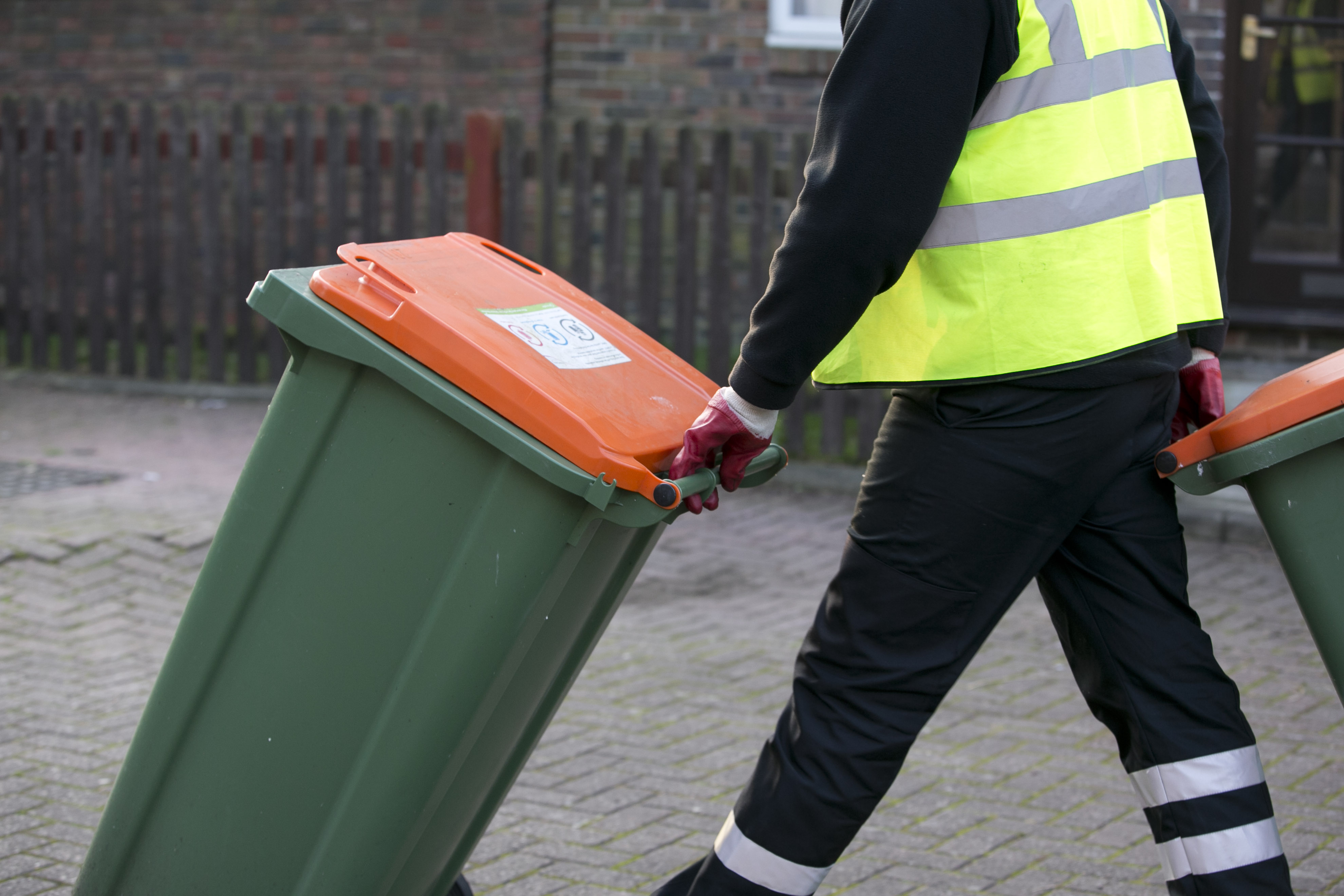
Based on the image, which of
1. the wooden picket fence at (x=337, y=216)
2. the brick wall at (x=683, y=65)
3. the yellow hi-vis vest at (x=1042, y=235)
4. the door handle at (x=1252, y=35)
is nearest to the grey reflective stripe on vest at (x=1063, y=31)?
the yellow hi-vis vest at (x=1042, y=235)

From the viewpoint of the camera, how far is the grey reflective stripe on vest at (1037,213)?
2074 millimetres

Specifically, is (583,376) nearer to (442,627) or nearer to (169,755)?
(442,627)

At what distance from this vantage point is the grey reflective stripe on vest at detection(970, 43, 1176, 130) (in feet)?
6.77

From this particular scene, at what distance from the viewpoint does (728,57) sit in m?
8.46

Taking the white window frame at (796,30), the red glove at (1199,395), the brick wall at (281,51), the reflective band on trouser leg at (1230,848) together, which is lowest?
the brick wall at (281,51)

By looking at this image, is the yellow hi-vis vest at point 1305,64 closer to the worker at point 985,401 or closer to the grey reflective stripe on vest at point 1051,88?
the worker at point 985,401

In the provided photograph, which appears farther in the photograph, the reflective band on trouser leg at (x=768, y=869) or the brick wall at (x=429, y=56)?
the brick wall at (x=429, y=56)

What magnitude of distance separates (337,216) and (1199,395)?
590 cm

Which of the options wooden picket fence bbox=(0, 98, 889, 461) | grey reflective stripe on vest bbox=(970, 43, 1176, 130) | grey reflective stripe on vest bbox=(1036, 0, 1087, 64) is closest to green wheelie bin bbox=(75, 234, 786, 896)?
grey reflective stripe on vest bbox=(970, 43, 1176, 130)

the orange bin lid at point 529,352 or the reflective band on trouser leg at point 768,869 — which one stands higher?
the orange bin lid at point 529,352

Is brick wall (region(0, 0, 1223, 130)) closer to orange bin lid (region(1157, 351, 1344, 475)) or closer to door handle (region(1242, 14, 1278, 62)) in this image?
door handle (region(1242, 14, 1278, 62))

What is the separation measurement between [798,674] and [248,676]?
824 millimetres

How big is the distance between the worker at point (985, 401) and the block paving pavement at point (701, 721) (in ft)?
2.55

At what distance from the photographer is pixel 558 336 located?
2.21 meters
